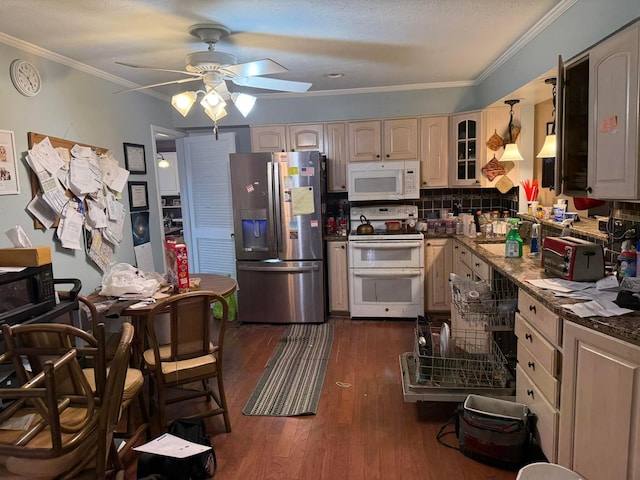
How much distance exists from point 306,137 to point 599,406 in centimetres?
356

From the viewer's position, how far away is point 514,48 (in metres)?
3.17

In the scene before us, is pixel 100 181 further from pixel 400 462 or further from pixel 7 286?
pixel 400 462

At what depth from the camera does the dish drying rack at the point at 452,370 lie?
2.48 m

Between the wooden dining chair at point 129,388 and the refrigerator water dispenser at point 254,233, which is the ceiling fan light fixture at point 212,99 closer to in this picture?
the wooden dining chair at point 129,388

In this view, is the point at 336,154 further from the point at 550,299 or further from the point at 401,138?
the point at 550,299

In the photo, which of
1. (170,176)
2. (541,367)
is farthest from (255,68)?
(170,176)

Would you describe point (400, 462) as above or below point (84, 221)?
below

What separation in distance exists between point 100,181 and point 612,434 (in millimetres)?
3576

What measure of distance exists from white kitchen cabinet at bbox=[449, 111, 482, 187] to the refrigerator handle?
1760 mm

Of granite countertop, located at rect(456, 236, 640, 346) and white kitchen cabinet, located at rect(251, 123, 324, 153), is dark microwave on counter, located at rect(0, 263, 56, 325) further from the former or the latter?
white kitchen cabinet, located at rect(251, 123, 324, 153)

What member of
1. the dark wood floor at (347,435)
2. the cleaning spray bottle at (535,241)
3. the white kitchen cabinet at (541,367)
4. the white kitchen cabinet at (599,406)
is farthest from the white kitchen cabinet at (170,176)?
the white kitchen cabinet at (599,406)

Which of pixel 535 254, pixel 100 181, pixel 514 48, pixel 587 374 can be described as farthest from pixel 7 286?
pixel 514 48

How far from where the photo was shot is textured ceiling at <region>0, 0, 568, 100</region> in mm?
2295

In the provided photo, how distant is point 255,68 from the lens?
2461 millimetres
